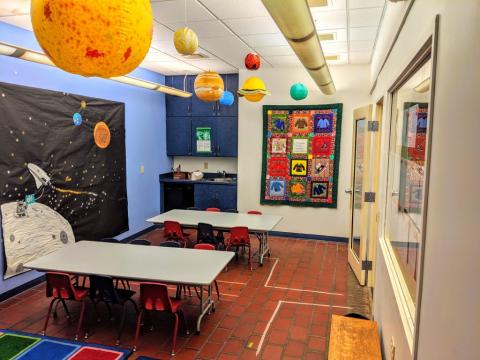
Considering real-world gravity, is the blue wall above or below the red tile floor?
above

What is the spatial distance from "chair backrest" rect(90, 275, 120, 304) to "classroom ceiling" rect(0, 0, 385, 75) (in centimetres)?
286

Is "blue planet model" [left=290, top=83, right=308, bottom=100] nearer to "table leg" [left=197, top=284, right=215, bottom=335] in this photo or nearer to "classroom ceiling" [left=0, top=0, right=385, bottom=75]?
"classroom ceiling" [left=0, top=0, right=385, bottom=75]

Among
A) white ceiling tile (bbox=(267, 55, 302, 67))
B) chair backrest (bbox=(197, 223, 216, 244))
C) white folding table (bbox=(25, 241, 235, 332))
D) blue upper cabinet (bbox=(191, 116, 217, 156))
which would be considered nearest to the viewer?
white folding table (bbox=(25, 241, 235, 332))

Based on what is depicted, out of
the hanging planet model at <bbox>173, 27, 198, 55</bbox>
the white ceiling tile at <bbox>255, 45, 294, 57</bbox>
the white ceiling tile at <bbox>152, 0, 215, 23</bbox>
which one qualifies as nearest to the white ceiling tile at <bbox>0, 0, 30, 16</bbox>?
the white ceiling tile at <bbox>152, 0, 215, 23</bbox>

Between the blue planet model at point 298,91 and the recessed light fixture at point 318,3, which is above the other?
the recessed light fixture at point 318,3

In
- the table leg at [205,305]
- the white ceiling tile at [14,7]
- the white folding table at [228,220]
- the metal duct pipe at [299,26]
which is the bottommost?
the table leg at [205,305]

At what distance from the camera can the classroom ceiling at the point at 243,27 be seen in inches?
151

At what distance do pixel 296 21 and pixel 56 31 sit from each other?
1.53m

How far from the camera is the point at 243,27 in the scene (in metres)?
4.55

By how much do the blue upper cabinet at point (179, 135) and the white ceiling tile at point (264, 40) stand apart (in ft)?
10.3

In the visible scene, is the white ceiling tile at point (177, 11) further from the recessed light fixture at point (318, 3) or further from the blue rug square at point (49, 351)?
the blue rug square at point (49, 351)

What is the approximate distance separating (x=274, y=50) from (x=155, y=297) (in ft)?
13.6

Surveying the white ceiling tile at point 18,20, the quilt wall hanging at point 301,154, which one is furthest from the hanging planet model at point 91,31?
the quilt wall hanging at point 301,154

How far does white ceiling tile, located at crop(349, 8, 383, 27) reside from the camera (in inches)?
154
